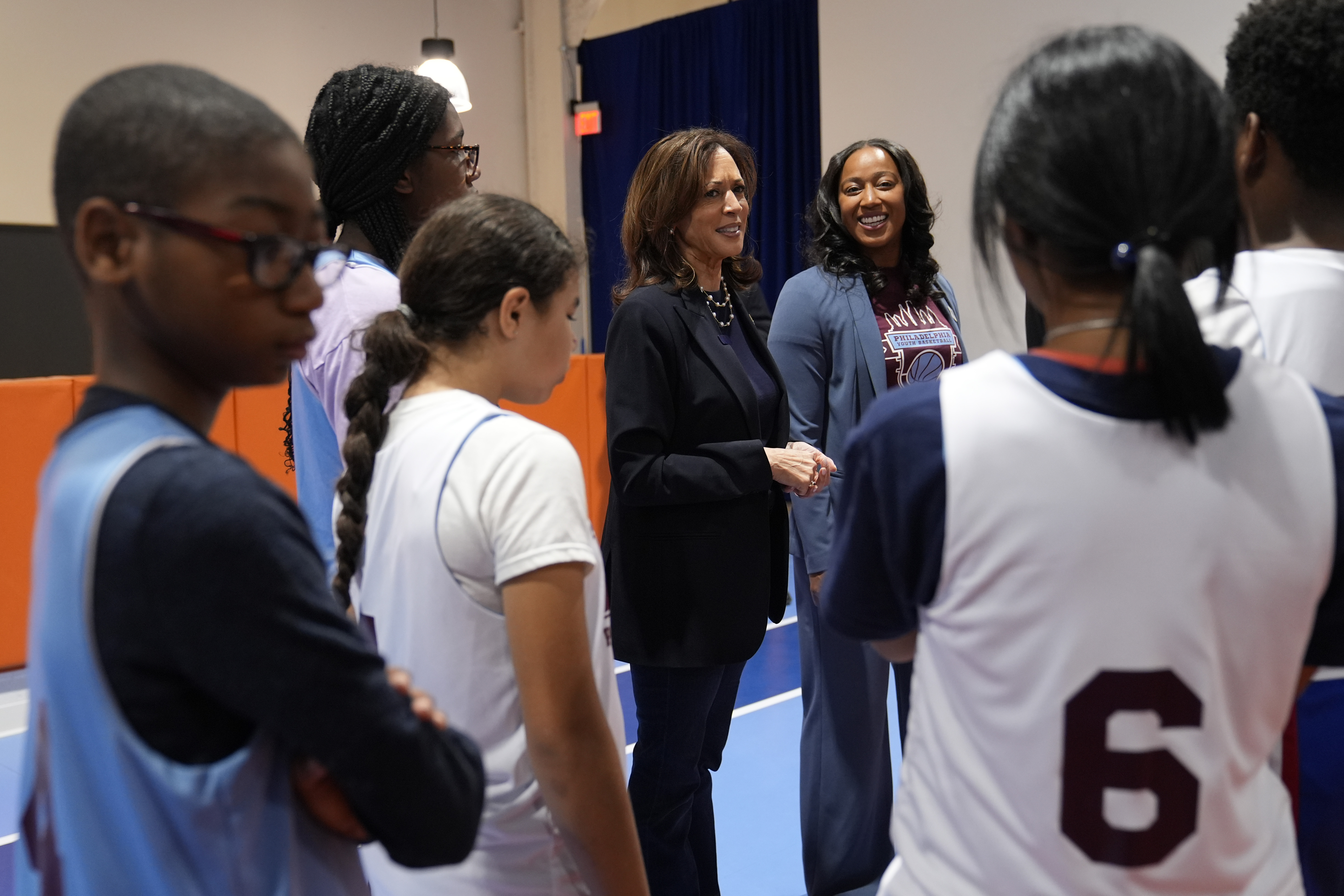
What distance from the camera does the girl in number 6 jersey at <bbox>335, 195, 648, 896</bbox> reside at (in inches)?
43.7

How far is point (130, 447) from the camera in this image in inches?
28.3

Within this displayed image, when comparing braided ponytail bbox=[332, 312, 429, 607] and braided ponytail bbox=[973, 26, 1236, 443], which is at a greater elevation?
braided ponytail bbox=[973, 26, 1236, 443]

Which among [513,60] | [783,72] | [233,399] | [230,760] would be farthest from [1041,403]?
[513,60]

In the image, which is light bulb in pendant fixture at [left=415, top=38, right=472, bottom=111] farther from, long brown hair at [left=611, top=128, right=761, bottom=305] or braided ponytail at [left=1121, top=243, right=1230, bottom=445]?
braided ponytail at [left=1121, top=243, right=1230, bottom=445]

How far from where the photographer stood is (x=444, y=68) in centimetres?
687

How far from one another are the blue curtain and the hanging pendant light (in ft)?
3.81

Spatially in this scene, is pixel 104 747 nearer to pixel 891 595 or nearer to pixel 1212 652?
pixel 891 595

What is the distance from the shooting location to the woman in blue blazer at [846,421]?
2480 mm

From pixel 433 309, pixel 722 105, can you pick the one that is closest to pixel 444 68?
pixel 722 105

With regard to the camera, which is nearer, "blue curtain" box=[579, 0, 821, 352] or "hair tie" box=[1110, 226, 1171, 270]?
"hair tie" box=[1110, 226, 1171, 270]

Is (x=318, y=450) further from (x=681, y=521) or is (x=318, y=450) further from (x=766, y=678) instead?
(x=766, y=678)

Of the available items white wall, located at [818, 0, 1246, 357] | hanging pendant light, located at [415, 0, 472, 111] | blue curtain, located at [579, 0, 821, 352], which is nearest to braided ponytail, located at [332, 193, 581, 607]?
white wall, located at [818, 0, 1246, 357]

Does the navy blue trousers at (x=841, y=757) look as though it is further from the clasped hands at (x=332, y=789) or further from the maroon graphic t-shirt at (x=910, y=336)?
the clasped hands at (x=332, y=789)

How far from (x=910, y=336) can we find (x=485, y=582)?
5.51 feet
